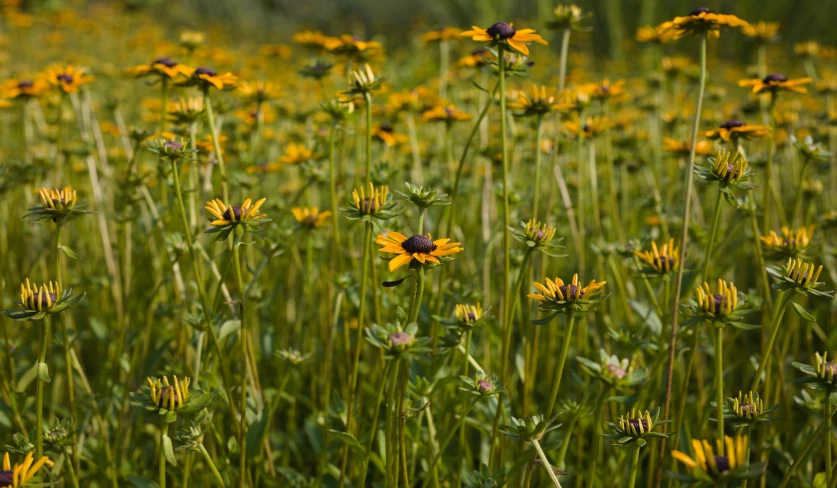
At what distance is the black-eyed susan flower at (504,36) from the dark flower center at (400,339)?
740mm

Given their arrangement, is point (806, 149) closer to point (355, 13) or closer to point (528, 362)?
point (528, 362)

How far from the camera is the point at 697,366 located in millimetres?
1863

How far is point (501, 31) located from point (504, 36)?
0.02 metres

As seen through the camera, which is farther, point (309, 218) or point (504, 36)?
point (309, 218)

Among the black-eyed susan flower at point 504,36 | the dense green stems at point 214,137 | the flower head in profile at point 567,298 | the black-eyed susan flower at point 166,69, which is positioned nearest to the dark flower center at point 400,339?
the flower head in profile at point 567,298

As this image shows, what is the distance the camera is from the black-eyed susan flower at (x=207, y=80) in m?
1.72

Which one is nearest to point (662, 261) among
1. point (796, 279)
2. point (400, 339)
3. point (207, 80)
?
point (796, 279)

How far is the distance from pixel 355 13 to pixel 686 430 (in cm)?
1344

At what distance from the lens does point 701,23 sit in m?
1.50

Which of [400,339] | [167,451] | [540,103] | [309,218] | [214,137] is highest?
[540,103]

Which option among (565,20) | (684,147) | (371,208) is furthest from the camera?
(684,147)

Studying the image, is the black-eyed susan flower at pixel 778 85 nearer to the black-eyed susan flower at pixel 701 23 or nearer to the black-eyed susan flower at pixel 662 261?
the black-eyed susan flower at pixel 701 23

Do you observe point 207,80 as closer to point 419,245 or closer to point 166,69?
point 166,69

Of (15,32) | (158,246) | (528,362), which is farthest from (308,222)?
(15,32)
